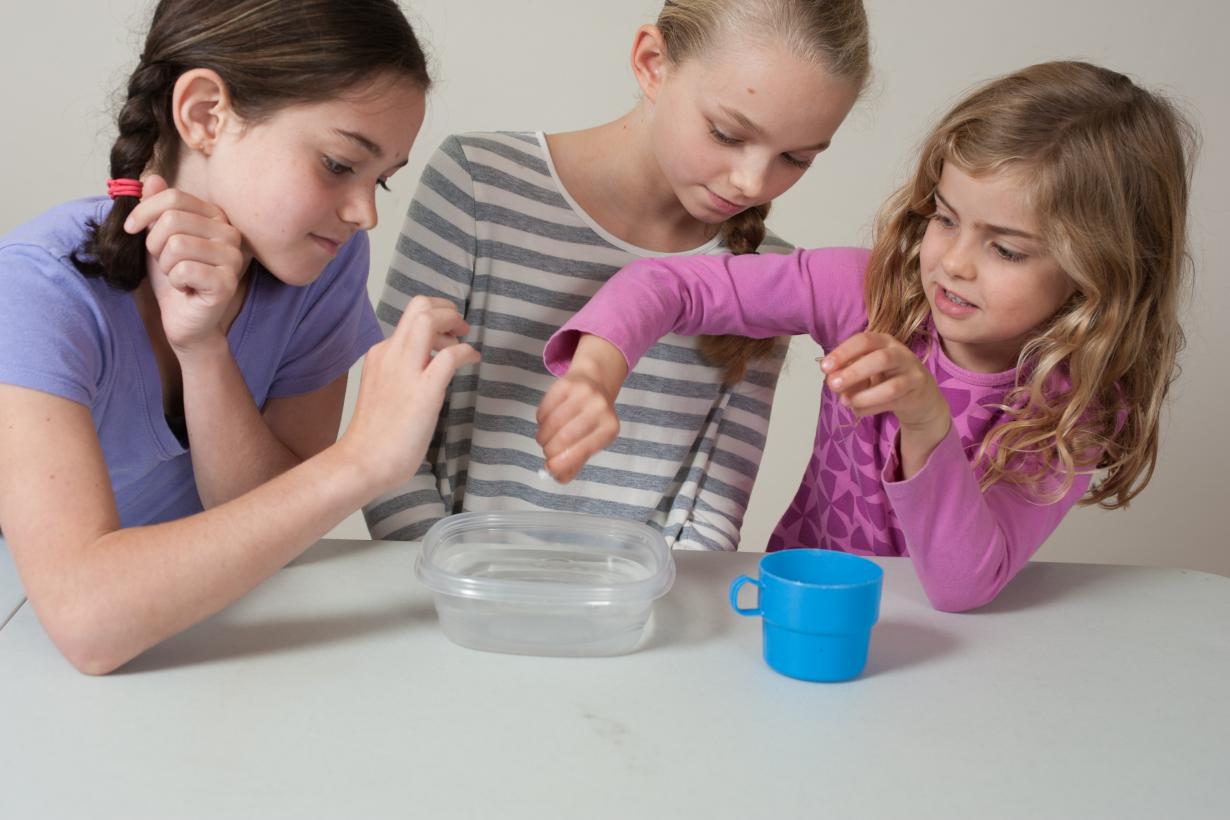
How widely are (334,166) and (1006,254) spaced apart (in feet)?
2.19

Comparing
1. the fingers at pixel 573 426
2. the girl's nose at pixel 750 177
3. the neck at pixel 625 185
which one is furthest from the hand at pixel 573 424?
the neck at pixel 625 185

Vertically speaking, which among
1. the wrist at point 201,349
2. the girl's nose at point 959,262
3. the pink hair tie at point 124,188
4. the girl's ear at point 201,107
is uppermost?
the girl's ear at point 201,107

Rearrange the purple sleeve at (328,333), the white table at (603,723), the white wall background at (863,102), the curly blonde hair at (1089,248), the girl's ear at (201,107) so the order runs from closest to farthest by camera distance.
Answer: the white table at (603,723)
the girl's ear at (201,107)
the curly blonde hair at (1089,248)
the purple sleeve at (328,333)
the white wall background at (863,102)

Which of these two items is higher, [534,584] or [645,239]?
[645,239]

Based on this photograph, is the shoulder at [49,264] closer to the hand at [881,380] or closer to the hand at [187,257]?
the hand at [187,257]

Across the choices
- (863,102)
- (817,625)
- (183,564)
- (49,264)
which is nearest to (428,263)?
(49,264)

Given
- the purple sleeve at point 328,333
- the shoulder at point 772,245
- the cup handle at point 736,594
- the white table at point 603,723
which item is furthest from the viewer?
the shoulder at point 772,245

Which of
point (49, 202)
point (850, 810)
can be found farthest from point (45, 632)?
point (49, 202)

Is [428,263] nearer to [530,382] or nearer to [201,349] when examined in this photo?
[530,382]

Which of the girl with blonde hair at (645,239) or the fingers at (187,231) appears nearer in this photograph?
the fingers at (187,231)

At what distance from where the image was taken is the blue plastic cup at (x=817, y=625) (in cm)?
93

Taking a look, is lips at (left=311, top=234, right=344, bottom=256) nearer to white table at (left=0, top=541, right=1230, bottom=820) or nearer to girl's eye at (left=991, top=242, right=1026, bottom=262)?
white table at (left=0, top=541, right=1230, bottom=820)

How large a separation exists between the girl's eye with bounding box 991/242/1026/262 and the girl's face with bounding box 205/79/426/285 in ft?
1.94

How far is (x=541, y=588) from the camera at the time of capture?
95 cm
